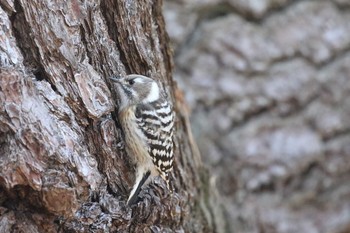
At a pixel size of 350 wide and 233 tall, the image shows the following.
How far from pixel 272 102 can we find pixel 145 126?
1856 mm

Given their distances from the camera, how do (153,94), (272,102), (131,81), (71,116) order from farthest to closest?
(272,102) < (153,94) < (131,81) < (71,116)

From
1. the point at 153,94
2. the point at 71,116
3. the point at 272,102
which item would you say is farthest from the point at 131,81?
the point at 272,102

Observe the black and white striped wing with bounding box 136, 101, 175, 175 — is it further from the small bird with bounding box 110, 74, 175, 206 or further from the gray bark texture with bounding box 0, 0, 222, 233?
the gray bark texture with bounding box 0, 0, 222, 233

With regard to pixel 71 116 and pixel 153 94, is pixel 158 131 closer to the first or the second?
pixel 153 94

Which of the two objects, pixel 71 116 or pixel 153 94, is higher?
pixel 153 94

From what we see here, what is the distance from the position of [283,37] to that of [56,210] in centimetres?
259

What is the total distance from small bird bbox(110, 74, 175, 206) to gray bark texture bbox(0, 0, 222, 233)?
0.13 feet

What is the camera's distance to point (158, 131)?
298 centimetres

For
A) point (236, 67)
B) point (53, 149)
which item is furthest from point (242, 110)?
point (53, 149)

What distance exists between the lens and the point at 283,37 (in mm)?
4676

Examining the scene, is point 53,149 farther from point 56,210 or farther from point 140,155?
point 140,155

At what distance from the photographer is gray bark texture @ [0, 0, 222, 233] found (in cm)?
239

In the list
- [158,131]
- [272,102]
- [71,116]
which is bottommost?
[71,116]

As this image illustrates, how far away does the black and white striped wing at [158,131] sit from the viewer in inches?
117
